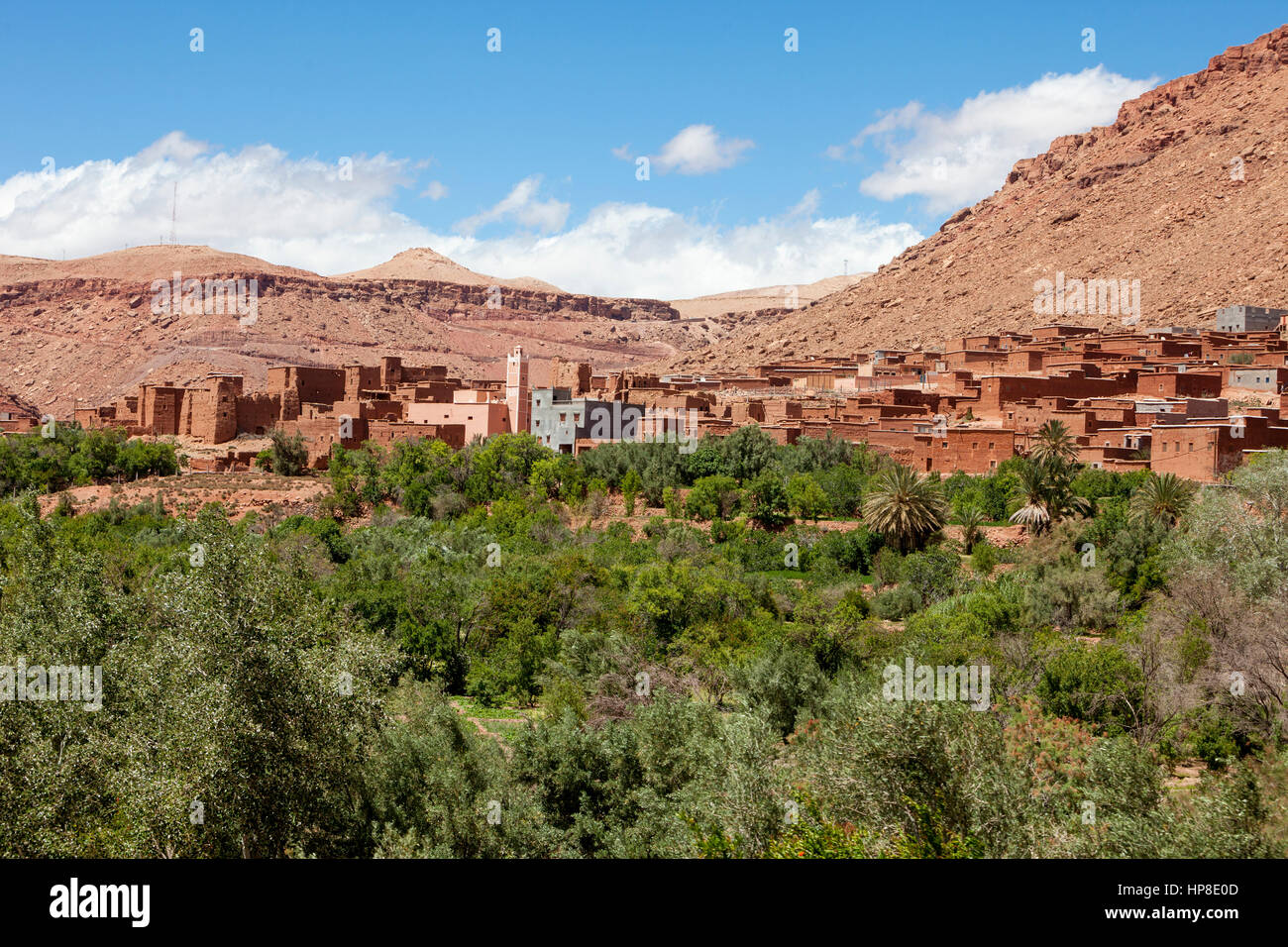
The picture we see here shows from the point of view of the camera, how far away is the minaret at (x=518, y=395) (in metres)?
39.6

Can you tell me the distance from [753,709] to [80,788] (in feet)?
26.3

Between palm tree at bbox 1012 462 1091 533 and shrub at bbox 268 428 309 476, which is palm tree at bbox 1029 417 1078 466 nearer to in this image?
palm tree at bbox 1012 462 1091 533

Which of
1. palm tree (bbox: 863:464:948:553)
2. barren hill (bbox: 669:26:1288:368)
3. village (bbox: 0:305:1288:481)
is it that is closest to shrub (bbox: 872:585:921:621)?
palm tree (bbox: 863:464:948:553)

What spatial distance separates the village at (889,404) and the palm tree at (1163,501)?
2.11 meters

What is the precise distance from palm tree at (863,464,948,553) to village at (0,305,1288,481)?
4.22m

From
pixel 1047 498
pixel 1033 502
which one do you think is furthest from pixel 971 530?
pixel 1047 498

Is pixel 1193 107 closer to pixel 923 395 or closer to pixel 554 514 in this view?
pixel 923 395

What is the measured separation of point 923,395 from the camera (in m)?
37.1

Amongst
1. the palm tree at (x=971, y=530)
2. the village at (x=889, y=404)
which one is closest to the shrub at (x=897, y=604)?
the palm tree at (x=971, y=530)

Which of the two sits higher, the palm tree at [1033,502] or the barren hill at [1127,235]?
the barren hill at [1127,235]

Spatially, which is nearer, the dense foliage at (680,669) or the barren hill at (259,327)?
the dense foliage at (680,669)

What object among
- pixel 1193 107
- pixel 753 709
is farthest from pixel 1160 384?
pixel 1193 107

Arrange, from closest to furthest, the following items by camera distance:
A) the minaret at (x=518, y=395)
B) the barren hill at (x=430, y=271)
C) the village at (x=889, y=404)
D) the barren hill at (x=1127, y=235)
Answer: the village at (x=889, y=404)
the minaret at (x=518, y=395)
the barren hill at (x=1127, y=235)
the barren hill at (x=430, y=271)

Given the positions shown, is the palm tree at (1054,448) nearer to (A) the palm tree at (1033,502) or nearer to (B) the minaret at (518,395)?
(A) the palm tree at (1033,502)
